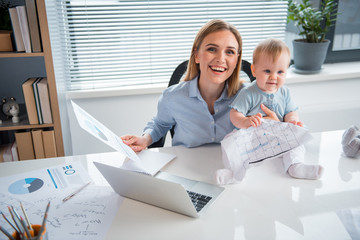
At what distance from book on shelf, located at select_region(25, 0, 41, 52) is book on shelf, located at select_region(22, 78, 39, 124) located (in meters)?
0.21

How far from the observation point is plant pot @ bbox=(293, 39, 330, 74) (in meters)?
2.36

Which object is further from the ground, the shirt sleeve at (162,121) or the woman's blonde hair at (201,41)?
the woman's blonde hair at (201,41)

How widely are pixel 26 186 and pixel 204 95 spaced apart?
79 centimetres

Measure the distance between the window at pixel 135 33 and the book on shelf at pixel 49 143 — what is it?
0.38 meters

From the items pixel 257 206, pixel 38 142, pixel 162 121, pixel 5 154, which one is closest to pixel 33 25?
pixel 38 142

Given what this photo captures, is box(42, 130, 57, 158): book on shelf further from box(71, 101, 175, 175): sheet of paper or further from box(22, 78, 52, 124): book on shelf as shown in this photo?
box(71, 101, 175, 175): sheet of paper

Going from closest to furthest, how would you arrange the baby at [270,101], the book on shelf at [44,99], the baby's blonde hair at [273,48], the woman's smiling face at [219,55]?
the baby at [270,101] → the baby's blonde hair at [273,48] → the woman's smiling face at [219,55] → the book on shelf at [44,99]

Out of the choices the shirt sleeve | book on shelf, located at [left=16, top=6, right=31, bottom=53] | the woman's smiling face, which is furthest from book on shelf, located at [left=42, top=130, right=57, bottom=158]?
the woman's smiling face

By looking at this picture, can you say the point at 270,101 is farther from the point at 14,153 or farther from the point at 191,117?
the point at 14,153

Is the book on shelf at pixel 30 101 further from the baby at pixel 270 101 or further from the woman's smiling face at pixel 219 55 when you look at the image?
the baby at pixel 270 101

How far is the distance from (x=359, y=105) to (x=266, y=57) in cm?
185

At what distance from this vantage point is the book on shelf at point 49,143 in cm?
201

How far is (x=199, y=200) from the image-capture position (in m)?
0.97

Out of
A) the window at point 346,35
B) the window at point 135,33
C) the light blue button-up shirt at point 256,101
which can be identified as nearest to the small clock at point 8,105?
the window at point 135,33
